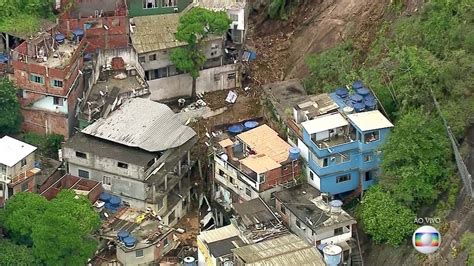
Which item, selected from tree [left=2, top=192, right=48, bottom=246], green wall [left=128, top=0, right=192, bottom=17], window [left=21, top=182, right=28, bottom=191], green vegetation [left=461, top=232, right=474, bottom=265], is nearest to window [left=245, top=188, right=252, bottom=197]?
tree [left=2, top=192, right=48, bottom=246]

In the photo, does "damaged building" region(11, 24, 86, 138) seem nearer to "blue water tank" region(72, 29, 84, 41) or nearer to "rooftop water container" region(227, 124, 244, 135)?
"blue water tank" region(72, 29, 84, 41)

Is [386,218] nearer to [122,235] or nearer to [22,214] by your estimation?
[122,235]

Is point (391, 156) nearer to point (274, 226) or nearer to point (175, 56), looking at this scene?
point (274, 226)

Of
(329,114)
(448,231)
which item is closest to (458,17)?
(329,114)

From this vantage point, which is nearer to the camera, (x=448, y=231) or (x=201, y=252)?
(x=448, y=231)

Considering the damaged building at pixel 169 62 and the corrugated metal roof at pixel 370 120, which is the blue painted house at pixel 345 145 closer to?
the corrugated metal roof at pixel 370 120

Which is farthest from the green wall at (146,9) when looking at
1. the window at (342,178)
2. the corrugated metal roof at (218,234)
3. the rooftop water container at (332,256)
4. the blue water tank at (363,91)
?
the rooftop water container at (332,256)

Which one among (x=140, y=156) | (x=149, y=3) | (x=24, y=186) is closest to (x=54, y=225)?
(x=24, y=186)
